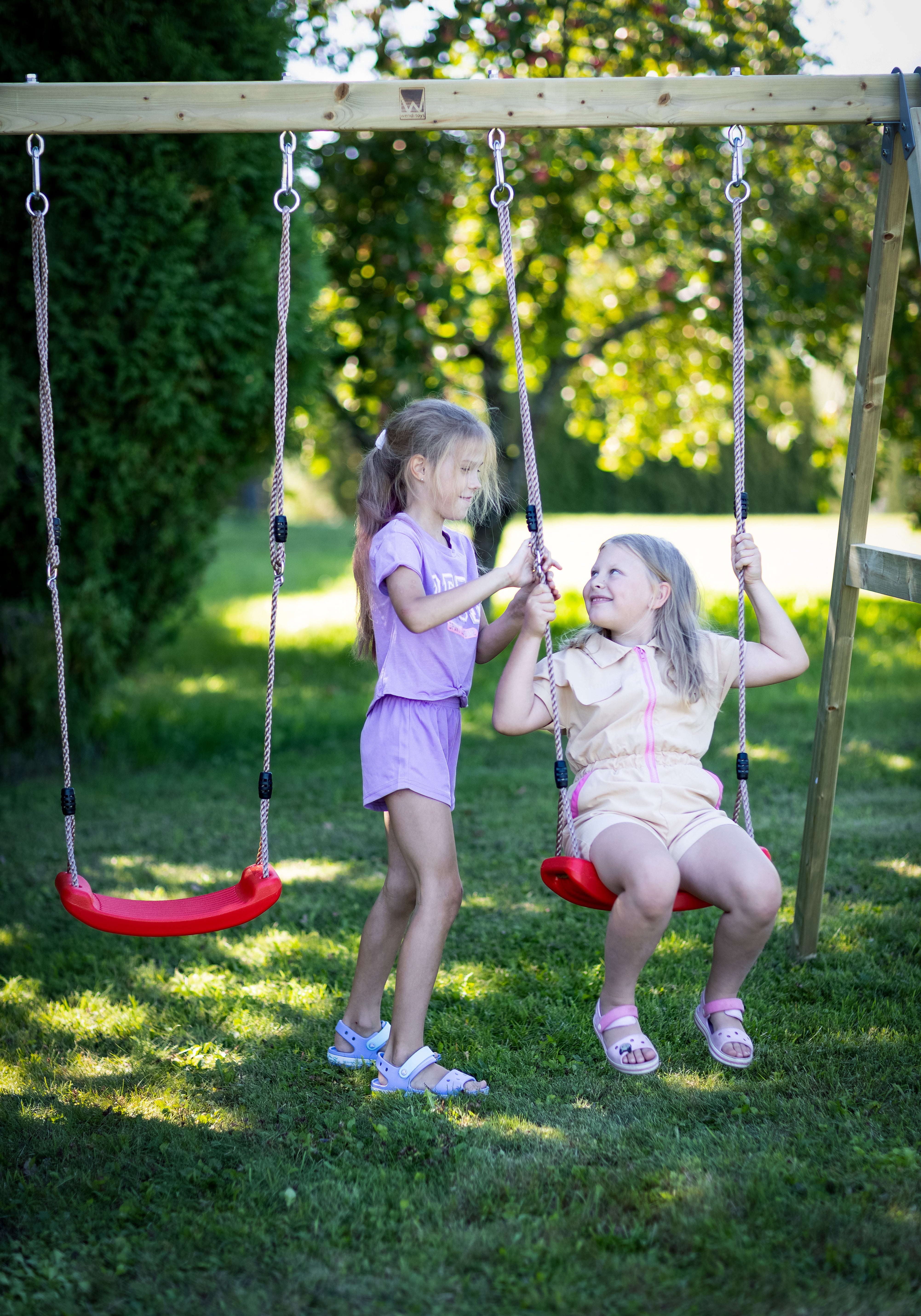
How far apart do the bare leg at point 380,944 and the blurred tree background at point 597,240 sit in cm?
360

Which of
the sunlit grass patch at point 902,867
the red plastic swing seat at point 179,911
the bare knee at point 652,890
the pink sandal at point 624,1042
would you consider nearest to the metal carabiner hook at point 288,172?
the red plastic swing seat at point 179,911

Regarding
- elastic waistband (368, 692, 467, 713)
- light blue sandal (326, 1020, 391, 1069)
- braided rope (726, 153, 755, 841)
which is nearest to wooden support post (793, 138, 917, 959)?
braided rope (726, 153, 755, 841)

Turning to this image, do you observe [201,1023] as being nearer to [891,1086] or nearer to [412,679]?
[412,679]

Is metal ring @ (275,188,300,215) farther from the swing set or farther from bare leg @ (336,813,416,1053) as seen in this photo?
bare leg @ (336,813,416,1053)

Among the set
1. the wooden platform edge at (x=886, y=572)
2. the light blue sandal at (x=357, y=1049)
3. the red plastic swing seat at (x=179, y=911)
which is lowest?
the light blue sandal at (x=357, y=1049)

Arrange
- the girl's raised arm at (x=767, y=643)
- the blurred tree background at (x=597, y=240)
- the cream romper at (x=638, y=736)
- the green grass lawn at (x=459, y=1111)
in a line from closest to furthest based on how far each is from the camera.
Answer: the green grass lawn at (x=459, y=1111)
the cream romper at (x=638, y=736)
the girl's raised arm at (x=767, y=643)
the blurred tree background at (x=597, y=240)

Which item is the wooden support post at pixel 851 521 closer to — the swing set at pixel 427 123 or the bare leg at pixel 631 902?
the swing set at pixel 427 123

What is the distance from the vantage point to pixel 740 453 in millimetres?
3105

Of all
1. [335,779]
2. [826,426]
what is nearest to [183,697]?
[335,779]

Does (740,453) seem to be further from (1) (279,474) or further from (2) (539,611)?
(1) (279,474)

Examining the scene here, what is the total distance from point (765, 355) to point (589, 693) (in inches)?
244

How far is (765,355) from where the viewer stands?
8.49 metres

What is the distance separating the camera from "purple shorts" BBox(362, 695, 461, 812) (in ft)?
9.50

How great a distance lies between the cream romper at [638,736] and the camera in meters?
2.94
